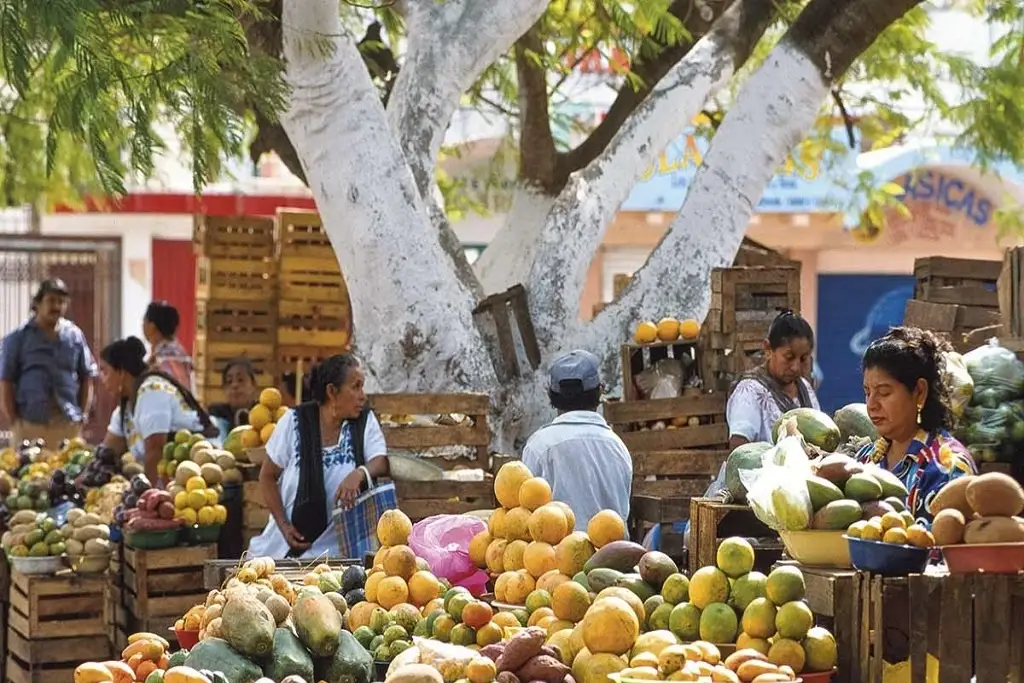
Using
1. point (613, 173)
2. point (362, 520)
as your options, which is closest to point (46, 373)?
point (613, 173)

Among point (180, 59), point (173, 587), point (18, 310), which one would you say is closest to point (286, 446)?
point (173, 587)

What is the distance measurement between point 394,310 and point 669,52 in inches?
148

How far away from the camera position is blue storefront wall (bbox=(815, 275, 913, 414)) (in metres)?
22.1

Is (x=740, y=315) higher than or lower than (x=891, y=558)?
higher

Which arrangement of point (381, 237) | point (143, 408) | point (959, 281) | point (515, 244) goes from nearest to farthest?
point (381, 237) < point (959, 281) < point (143, 408) < point (515, 244)

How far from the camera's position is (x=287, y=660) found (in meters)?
4.66

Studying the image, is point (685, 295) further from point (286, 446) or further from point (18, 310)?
point (18, 310)

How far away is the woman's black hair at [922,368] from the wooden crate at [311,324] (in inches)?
333

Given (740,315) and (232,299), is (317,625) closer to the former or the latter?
(740,315)

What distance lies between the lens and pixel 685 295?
9.56 m

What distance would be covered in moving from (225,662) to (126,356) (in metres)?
5.88

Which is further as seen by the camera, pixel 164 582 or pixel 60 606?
pixel 60 606

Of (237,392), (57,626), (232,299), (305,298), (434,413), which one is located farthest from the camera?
(305,298)

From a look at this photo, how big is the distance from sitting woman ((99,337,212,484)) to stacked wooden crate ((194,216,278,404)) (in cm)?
243
